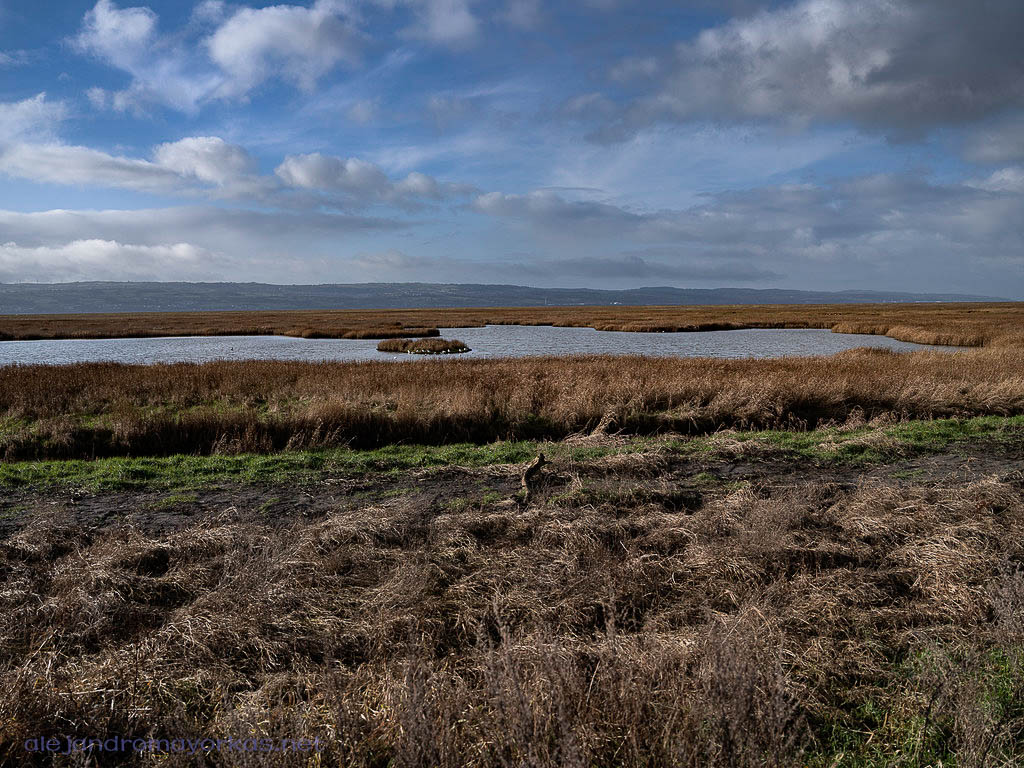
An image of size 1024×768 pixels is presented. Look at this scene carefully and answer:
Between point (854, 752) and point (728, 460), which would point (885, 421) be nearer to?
point (728, 460)

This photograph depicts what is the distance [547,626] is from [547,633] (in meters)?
0.22

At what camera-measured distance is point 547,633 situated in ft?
16.2

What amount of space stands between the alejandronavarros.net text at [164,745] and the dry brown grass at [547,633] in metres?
0.06

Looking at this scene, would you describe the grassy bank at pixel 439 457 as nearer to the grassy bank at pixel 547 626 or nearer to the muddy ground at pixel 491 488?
the muddy ground at pixel 491 488

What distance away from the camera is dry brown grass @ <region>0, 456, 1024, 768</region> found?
12.2ft

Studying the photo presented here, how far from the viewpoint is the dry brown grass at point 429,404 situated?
14.3 metres

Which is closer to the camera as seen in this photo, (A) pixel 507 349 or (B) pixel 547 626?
(B) pixel 547 626

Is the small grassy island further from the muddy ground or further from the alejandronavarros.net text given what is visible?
the alejandronavarros.net text

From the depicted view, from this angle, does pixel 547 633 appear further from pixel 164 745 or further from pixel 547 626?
pixel 164 745

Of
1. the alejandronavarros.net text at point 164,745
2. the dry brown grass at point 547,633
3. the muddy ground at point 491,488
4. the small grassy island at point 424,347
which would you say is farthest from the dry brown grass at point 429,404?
the small grassy island at point 424,347

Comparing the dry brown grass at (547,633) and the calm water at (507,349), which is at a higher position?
the calm water at (507,349)

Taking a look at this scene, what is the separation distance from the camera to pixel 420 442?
588 inches

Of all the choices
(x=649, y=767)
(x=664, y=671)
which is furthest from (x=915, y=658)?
(x=649, y=767)

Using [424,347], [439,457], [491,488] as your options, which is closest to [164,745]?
[491,488]
